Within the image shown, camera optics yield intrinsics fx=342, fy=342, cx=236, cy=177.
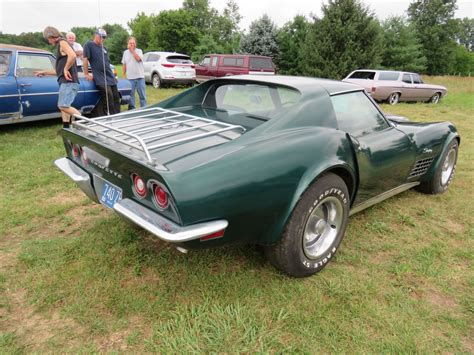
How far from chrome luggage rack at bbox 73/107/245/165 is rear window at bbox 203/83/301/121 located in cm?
35

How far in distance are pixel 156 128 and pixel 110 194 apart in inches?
22.0

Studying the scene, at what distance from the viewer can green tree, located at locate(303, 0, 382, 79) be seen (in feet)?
60.0

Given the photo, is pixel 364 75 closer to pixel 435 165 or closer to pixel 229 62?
pixel 229 62

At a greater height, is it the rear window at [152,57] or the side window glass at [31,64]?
the rear window at [152,57]

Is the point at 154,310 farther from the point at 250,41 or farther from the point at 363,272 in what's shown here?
the point at 250,41

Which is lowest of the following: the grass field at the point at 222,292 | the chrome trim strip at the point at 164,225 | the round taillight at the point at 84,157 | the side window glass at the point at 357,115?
the grass field at the point at 222,292

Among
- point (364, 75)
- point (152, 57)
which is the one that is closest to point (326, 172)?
point (364, 75)

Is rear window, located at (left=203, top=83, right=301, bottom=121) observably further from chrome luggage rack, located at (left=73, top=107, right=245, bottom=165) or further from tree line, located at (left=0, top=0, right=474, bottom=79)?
tree line, located at (left=0, top=0, right=474, bottom=79)

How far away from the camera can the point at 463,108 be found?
470 inches

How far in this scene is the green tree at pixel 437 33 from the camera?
41.0 metres

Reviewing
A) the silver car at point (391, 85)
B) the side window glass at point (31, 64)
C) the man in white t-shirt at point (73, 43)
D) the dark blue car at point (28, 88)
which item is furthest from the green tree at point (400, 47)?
the side window glass at point (31, 64)

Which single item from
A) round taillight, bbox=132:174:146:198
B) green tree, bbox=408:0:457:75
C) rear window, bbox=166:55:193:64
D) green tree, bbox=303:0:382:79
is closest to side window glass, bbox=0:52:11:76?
round taillight, bbox=132:174:146:198

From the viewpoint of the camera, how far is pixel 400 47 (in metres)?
29.0

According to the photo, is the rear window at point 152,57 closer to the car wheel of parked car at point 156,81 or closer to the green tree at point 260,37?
the car wheel of parked car at point 156,81
